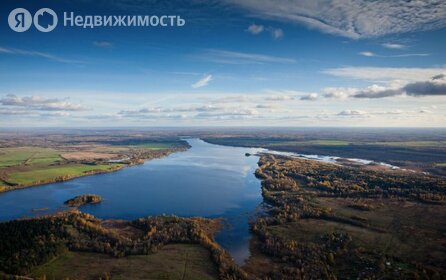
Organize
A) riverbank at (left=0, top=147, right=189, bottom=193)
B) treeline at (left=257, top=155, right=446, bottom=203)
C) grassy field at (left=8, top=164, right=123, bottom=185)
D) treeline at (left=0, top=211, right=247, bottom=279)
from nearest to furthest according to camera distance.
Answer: treeline at (left=0, top=211, right=247, bottom=279) → treeline at (left=257, top=155, right=446, bottom=203) → riverbank at (left=0, top=147, right=189, bottom=193) → grassy field at (left=8, top=164, right=123, bottom=185)

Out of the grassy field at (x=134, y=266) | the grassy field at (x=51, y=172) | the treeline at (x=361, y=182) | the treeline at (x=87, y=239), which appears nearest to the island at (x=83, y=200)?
the treeline at (x=87, y=239)

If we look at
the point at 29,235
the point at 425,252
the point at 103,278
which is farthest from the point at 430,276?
the point at 29,235

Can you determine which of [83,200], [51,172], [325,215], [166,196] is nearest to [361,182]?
[325,215]

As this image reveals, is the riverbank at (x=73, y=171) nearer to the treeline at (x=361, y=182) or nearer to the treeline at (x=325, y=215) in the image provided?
the treeline at (x=325, y=215)

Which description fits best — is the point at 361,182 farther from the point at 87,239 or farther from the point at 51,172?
the point at 51,172

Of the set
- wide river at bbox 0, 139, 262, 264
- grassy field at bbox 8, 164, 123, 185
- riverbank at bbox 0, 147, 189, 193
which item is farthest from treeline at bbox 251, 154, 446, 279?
grassy field at bbox 8, 164, 123, 185

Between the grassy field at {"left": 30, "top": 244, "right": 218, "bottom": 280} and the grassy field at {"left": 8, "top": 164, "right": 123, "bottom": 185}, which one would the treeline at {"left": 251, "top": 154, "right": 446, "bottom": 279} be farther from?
the grassy field at {"left": 8, "top": 164, "right": 123, "bottom": 185}
